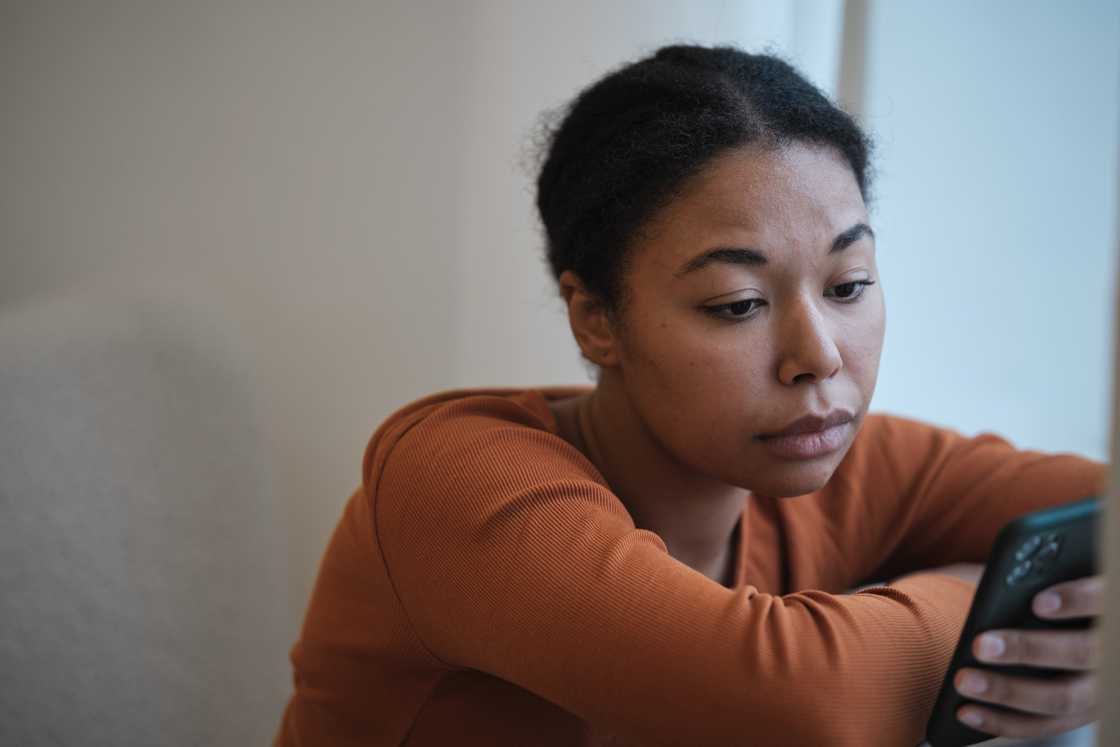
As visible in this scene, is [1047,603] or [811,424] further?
[811,424]

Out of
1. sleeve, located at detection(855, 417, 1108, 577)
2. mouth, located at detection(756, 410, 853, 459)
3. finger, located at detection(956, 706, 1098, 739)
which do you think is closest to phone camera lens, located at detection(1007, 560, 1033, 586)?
finger, located at detection(956, 706, 1098, 739)

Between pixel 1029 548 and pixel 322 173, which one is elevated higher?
pixel 322 173

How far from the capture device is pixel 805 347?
0.78 m

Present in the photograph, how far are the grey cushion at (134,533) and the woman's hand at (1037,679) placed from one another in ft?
2.94

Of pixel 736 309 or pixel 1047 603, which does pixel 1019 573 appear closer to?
pixel 1047 603

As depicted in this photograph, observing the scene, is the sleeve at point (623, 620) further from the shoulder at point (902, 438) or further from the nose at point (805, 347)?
the shoulder at point (902, 438)

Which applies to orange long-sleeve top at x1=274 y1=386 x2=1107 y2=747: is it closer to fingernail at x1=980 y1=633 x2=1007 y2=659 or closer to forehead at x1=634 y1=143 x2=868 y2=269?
fingernail at x1=980 y1=633 x2=1007 y2=659

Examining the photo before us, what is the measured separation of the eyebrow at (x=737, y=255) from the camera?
2.62 ft

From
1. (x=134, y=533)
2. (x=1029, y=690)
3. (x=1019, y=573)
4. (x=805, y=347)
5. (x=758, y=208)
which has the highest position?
(x=758, y=208)

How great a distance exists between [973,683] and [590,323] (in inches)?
18.0

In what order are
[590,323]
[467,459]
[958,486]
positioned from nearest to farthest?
[467,459], [590,323], [958,486]

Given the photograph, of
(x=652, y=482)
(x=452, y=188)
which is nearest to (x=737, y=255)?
(x=652, y=482)

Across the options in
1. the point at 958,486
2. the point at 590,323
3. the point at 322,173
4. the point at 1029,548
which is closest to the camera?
the point at 1029,548

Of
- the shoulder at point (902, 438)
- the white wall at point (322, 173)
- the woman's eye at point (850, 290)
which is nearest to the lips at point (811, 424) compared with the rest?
the woman's eye at point (850, 290)
